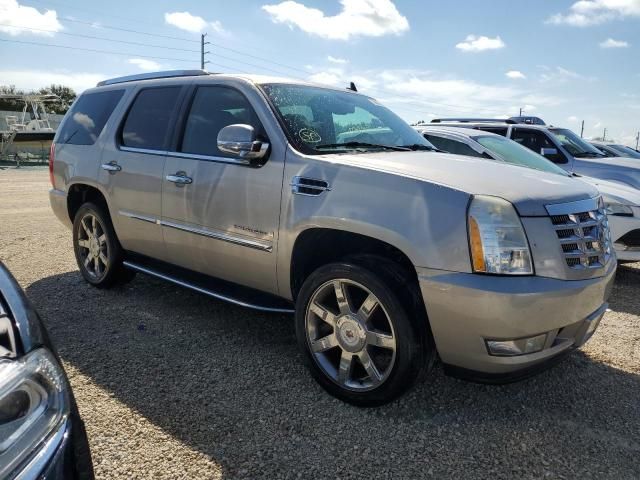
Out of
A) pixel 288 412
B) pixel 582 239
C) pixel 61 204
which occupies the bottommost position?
pixel 288 412

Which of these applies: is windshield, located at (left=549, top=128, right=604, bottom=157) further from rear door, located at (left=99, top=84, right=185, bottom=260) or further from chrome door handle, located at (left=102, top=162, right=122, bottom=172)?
chrome door handle, located at (left=102, top=162, right=122, bottom=172)

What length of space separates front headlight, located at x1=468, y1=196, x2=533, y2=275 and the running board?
127 cm

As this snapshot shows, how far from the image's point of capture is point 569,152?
26.4ft

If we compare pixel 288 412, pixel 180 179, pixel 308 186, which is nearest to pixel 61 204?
pixel 180 179

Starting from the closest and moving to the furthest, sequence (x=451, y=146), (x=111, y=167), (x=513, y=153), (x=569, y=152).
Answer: (x=111, y=167) → (x=513, y=153) → (x=451, y=146) → (x=569, y=152)

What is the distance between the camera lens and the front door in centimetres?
314

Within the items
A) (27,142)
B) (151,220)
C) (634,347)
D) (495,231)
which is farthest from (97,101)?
(27,142)

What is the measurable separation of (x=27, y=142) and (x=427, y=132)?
1086 inches

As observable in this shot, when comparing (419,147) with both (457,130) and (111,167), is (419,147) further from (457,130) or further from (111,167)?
(457,130)

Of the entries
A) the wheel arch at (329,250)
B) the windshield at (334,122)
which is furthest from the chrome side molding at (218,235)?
the windshield at (334,122)

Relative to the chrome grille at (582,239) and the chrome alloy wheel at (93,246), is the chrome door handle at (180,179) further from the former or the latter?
the chrome grille at (582,239)

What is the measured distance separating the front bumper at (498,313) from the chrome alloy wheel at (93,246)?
3244 mm

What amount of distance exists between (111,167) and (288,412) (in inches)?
104

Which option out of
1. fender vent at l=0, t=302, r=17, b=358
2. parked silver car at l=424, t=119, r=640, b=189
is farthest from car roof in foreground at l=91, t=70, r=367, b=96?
parked silver car at l=424, t=119, r=640, b=189
